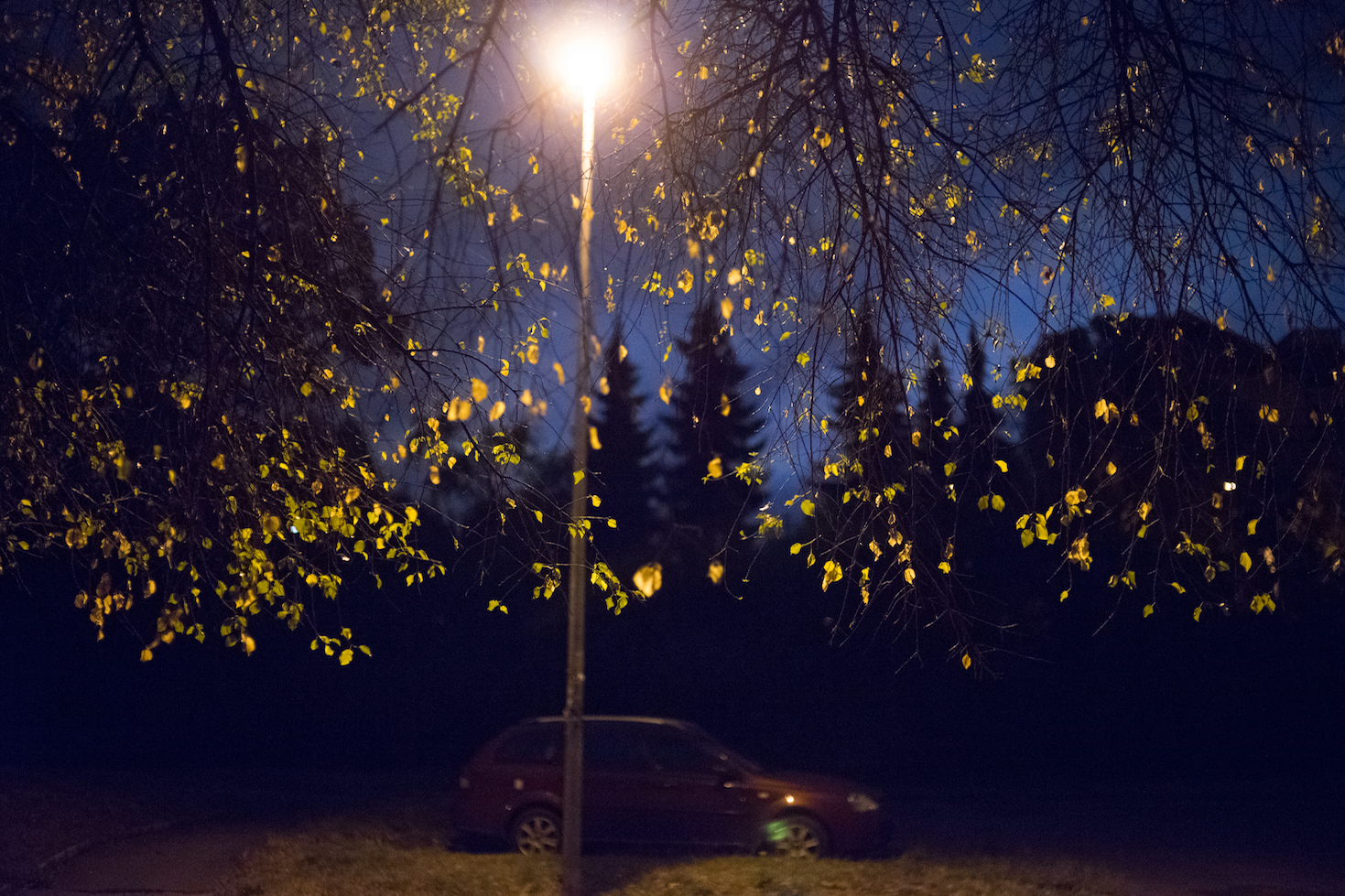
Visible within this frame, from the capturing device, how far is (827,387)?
4.48 metres

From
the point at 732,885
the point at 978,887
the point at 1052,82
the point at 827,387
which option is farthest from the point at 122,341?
the point at 978,887

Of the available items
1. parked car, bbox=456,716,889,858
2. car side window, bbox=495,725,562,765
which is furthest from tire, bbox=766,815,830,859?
car side window, bbox=495,725,562,765

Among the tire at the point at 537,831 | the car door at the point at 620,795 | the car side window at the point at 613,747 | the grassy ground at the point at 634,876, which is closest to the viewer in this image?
the grassy ground at the point at 634,876

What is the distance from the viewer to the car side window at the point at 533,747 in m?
11.4

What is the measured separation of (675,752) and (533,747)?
155 centimetres

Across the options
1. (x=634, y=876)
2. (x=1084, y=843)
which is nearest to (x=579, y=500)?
(x=634, y=876)

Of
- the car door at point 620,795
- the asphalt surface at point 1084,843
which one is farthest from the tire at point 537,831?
the asphalt surface at point 1084,843

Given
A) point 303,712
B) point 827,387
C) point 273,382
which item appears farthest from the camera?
point 303,712

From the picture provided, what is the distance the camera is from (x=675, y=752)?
11.5m

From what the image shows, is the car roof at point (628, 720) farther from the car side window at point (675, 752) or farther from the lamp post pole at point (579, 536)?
the lamp post pole at point (579, 536)

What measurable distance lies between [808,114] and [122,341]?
11.7ft

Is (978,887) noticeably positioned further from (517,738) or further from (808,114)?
(808,114)

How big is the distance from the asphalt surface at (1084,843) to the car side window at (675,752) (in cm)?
276

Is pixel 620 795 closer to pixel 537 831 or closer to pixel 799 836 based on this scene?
pixel 537 831
